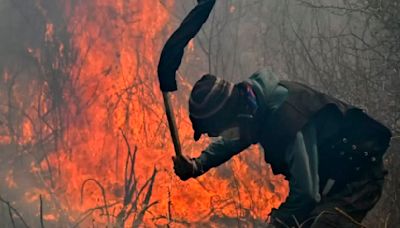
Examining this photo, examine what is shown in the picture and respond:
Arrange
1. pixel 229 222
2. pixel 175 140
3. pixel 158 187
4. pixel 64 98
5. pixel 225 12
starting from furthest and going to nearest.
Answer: pixel 225 12, pixel 64 98, pixel 158 187, pixel 229 222, pixel 175 140

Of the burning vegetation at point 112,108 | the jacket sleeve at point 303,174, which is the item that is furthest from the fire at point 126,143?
the jacket sleeve at point 303,174

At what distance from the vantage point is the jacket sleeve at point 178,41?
209cm

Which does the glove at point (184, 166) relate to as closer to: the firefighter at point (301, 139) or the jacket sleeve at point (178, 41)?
the firefighter at point (301, 139)

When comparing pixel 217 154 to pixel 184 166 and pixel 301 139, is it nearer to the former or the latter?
pixel 184 166

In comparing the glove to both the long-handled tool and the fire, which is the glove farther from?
the fire

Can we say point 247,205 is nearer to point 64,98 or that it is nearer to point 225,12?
point 64,98

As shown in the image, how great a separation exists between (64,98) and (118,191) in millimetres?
2114

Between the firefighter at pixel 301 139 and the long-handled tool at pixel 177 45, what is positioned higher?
the long-handled tool at pixel 177 45

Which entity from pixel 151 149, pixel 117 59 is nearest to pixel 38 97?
pixel 117 59

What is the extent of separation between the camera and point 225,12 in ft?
31.2

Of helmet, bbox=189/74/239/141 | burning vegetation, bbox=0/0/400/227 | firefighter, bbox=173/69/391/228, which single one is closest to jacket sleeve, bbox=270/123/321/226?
firefighter, bbox=173/69/391/228

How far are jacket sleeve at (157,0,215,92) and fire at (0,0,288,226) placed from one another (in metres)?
3.65

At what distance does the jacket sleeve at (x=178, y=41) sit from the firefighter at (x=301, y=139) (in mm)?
149

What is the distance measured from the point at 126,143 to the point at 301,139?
186 inches
